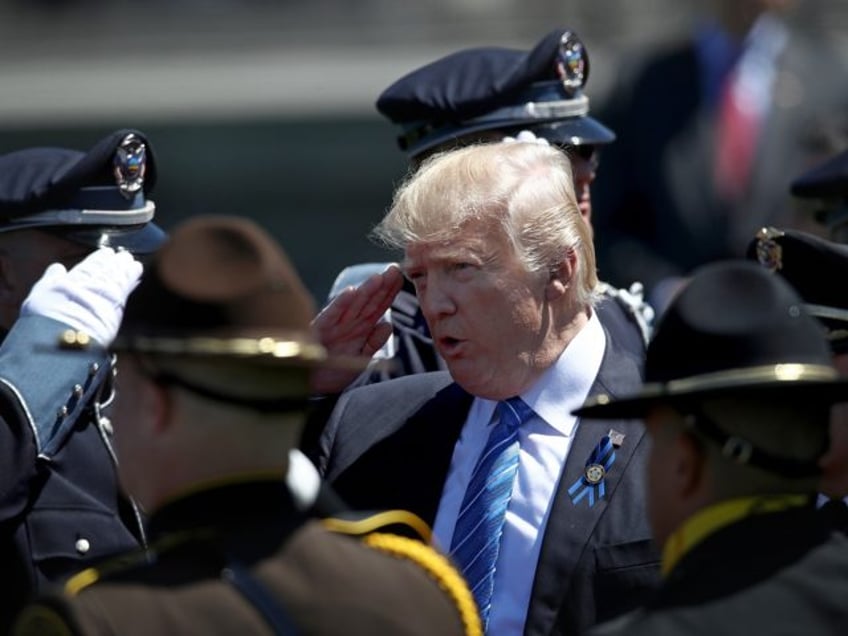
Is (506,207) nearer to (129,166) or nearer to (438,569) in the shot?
(129,166)

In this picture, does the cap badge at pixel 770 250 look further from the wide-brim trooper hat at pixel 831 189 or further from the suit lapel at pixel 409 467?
the wide-brim trooper hat at pixel 831 189

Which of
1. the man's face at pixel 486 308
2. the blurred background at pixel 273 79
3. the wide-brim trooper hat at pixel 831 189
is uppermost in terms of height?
the man's face at pixel 486 308

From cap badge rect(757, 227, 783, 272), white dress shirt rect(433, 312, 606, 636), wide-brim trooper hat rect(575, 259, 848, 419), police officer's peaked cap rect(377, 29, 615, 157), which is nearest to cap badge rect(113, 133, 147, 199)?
police officer's peaked cap rect(377, 29, 615, 157)

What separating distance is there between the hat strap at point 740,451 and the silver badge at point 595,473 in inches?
46.5

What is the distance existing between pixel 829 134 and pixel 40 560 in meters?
4.45

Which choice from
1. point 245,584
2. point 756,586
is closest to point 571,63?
point 756,586

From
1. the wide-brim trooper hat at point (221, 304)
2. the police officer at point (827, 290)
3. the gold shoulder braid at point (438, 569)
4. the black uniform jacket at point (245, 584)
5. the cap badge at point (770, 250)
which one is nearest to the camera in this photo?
the black uniform jacket at point (245, 584)

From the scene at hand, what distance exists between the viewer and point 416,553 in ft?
11.0

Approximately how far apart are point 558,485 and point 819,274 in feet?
2.20

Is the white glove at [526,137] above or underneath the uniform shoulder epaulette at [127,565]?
underneath

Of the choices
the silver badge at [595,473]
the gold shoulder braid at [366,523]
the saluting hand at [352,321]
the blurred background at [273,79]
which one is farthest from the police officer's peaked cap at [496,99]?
the blurred background at [273,79]

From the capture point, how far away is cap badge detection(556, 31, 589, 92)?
5.58 metres

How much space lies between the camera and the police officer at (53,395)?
4.41 metres

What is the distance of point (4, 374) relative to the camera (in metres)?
4.43
